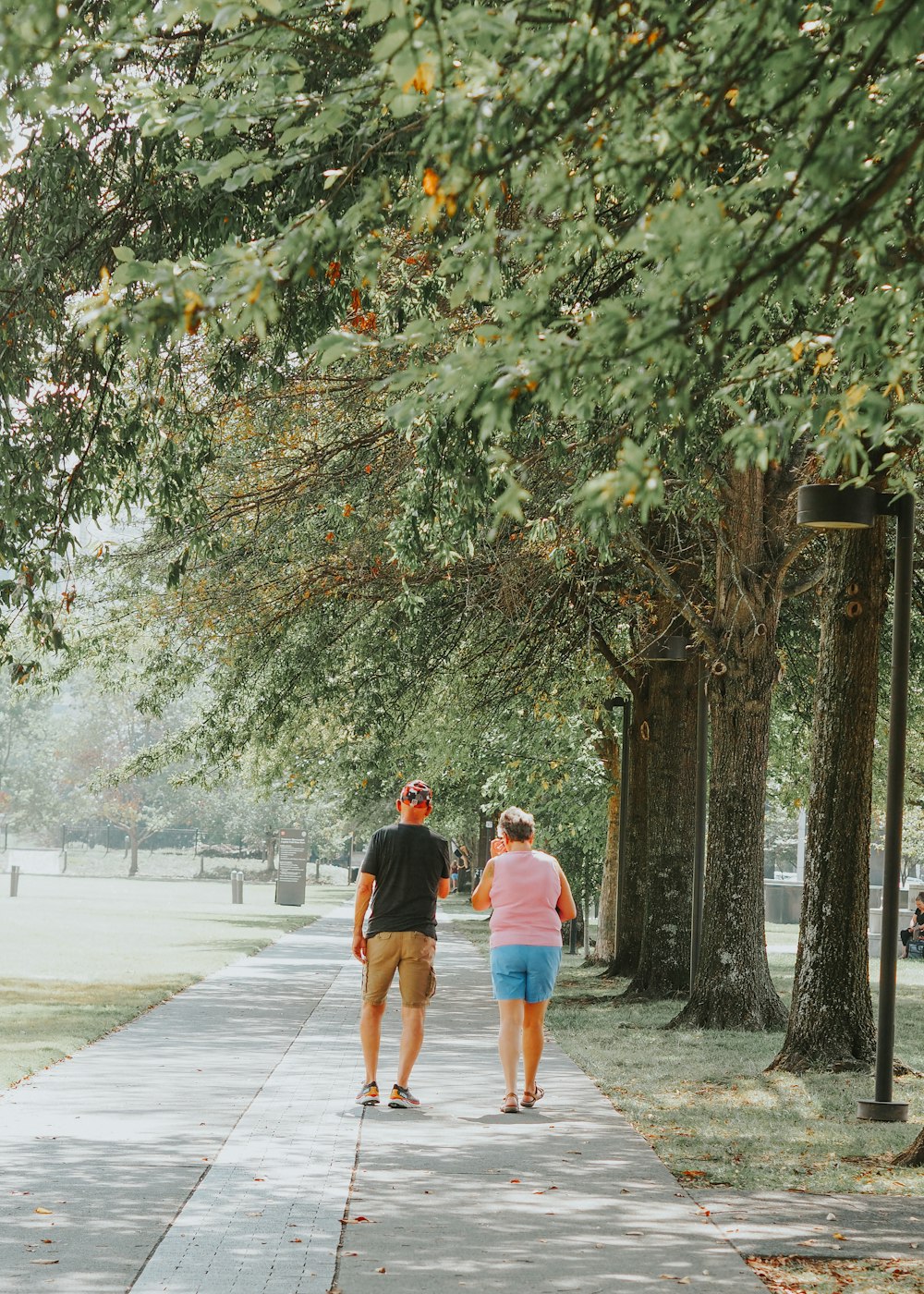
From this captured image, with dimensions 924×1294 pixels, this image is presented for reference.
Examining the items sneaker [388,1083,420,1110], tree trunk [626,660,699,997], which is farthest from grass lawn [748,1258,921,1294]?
tree trunk [626,660,699,997]

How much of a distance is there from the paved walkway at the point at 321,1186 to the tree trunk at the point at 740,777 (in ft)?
9.43

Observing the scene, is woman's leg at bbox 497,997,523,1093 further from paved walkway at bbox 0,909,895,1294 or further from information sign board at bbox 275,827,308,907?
information sign board at bbox 275,827,308,907

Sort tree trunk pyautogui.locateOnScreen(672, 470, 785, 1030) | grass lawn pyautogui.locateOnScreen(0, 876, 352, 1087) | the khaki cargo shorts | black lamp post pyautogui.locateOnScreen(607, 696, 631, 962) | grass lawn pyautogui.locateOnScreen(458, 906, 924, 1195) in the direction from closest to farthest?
grass lawn pyautogui.locateOnScreen(458, 906, 924, 1195) < the khaki cargo shorts < grass lawn pyautogui.locateOnScreen(0, 876, 352, 1087) < tree trunk pyautogui.locateOnScreen(672, 470, 785, 1030) < black lamp post pyautogui.locateOnScreen(607, 696, 631, 962)

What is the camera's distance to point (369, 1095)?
Answer: 959cm

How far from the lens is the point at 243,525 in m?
16.1

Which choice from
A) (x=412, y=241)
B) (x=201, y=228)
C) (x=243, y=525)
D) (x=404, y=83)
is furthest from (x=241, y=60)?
(x=243, y=525)

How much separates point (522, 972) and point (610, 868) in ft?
52.2

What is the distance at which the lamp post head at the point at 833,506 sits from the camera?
9.76 metres

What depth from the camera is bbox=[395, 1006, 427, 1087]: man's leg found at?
9.52 meters

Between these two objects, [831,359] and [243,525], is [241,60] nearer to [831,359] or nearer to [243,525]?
[831,359]

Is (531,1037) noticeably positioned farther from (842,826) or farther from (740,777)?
(740,777)

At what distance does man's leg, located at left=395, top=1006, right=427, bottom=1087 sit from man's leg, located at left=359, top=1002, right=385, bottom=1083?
15 centimetres

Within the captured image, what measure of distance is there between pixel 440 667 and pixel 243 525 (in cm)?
359

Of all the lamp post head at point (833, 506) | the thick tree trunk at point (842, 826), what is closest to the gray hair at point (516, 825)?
the lamp post head at point (833, 506)
